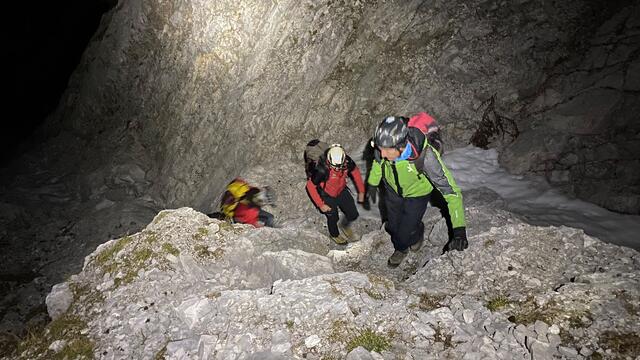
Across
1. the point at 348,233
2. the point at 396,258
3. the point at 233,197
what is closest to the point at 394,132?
the point at 396,258

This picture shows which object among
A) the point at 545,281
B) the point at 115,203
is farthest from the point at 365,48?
the point at 115,203

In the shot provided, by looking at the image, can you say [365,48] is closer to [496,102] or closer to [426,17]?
[426,17]

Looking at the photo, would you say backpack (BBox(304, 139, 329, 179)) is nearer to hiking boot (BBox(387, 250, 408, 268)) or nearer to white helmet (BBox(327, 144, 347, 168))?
white helmet (BBox(327, 144, 347, 168))

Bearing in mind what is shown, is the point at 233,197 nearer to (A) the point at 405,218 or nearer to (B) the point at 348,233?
(B) the point at 348,233

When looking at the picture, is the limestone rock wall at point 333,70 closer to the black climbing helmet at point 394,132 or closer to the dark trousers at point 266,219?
the dark trousers at point 266,219

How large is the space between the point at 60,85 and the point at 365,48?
28.8m

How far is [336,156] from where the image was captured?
7.80 metres

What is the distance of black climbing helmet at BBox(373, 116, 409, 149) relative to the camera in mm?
5398

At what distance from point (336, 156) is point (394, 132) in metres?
2.51

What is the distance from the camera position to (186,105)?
49.9 ft

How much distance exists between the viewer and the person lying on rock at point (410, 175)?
215 inches

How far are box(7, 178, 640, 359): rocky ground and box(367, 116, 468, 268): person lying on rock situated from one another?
2.93 feet

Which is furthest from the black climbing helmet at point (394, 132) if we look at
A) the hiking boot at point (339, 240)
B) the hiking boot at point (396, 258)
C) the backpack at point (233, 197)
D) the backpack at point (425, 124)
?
the backpack at point (233, 197)

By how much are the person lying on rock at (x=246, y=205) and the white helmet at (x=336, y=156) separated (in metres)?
2.36
